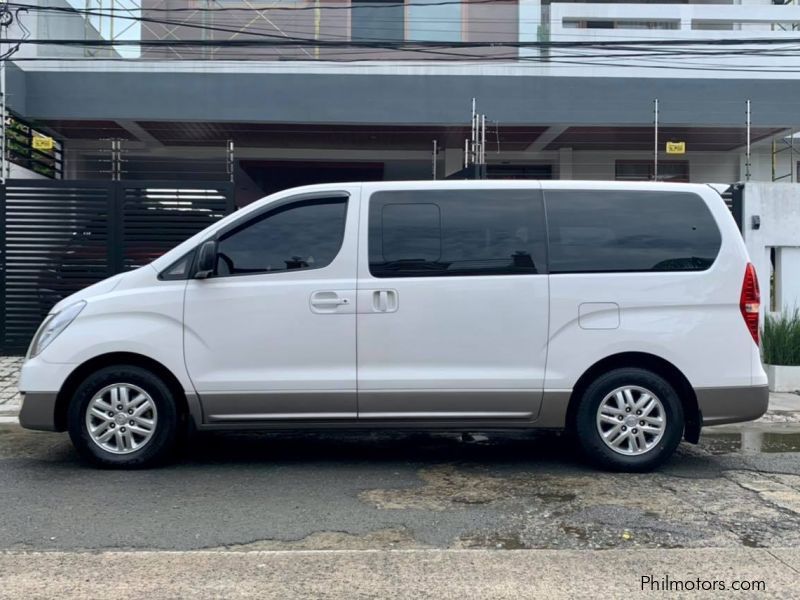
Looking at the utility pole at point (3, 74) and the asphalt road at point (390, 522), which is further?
the utility pole at point (3, 74)

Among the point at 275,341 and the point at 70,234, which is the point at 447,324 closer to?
the point at 275,341

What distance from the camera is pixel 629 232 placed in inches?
228

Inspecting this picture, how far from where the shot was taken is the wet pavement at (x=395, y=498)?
14.6 ft

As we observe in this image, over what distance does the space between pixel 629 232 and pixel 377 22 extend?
37.5 feet

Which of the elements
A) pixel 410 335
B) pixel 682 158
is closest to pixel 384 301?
pixel 410 335

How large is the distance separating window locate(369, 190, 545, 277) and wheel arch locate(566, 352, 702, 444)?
883mm

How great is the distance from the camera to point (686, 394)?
5.77m

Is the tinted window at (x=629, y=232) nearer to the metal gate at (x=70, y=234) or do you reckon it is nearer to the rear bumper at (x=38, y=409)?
the rear bumper at (x=38, y=409)

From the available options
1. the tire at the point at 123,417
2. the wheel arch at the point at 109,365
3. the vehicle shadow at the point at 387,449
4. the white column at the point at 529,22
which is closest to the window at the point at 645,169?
the white column at the point at 529,22

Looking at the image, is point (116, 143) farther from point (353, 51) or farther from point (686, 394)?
point (686, 394)

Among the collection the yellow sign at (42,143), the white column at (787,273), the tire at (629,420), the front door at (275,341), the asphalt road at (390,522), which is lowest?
the asphalt road at (390,522)

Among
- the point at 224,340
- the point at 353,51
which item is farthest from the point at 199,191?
the point at 224,340

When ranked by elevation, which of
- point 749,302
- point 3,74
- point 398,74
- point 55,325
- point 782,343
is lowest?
point 782,343

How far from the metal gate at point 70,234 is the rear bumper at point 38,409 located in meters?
5.85
